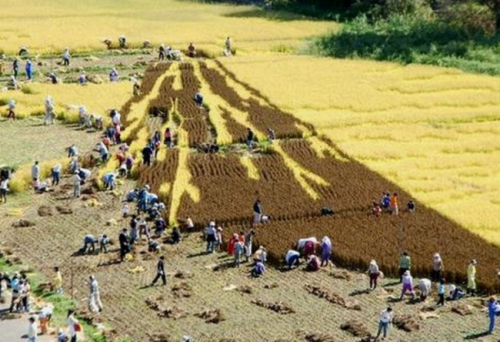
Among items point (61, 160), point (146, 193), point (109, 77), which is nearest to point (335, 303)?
point (146, 193)

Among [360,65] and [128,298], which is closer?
[128,298]

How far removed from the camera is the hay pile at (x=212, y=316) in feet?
120

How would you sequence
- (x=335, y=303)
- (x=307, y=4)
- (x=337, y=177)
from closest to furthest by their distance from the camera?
(x=335, y=303) → (x=337, y=177) → (x=307, y=4)

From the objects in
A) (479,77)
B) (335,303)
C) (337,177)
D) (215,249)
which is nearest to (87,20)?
(479,77)

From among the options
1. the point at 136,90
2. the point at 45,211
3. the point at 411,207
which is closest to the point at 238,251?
the point at 411,207

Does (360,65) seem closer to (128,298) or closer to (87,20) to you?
(87,20)

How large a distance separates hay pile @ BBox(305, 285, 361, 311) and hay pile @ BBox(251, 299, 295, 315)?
1754mm

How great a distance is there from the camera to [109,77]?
72.9 meters

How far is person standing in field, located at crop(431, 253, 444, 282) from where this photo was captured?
39969 millimetres

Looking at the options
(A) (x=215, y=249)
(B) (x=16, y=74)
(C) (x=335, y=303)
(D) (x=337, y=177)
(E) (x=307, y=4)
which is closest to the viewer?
(C) (x=335, y=303)

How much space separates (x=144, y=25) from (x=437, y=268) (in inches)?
2284

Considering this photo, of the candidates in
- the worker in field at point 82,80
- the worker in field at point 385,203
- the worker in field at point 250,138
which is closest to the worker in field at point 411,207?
the worker in field at point 385,203

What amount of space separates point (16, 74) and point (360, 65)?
85.1 feet

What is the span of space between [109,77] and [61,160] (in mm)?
19673
